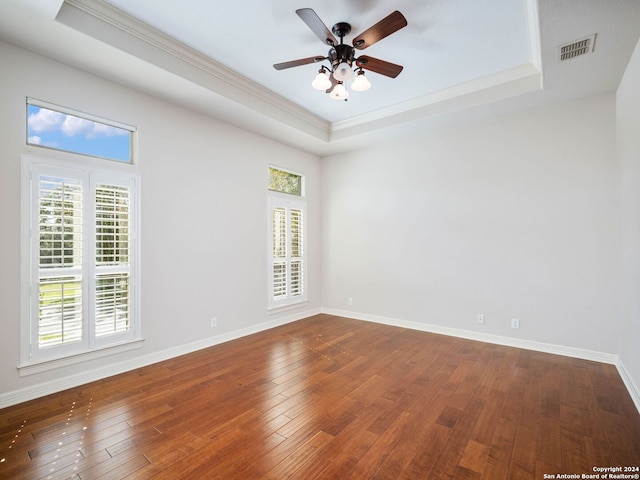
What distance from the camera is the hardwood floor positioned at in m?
1.88

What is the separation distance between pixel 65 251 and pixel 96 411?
142 centimetres

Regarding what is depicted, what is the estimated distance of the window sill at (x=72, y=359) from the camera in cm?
266

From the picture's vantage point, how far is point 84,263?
9.73 feet

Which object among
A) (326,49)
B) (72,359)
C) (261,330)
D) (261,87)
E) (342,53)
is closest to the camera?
(342,53)

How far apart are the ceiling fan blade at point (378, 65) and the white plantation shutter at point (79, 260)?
2.61 metres

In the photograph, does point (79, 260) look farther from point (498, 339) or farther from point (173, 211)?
point (498, 339)

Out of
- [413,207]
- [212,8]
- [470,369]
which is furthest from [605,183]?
[212,8]

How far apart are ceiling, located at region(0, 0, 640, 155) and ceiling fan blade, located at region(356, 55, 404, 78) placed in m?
0.36

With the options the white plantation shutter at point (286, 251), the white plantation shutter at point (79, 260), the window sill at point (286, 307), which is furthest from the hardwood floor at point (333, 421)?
the white plantation shutter at point (286, 251)

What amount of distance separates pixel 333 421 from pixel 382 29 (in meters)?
2.97

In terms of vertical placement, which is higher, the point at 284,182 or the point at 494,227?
the point at 284,182

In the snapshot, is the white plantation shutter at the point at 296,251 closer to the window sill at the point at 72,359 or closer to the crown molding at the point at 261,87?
the crown molding at the point at 261,87

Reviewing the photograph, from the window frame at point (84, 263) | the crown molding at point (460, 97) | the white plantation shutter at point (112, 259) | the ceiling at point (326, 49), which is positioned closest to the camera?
the ceiling at point (326, 49)

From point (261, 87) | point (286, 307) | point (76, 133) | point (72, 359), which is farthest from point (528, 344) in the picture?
point (76, 133)
